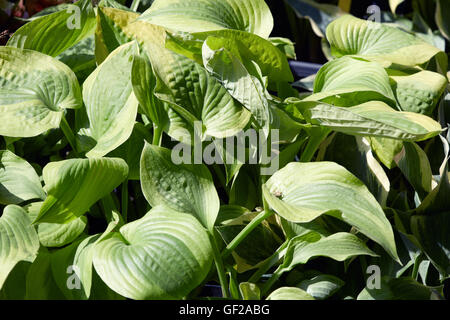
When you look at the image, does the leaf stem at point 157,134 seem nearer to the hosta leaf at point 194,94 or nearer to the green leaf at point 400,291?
the hosta leaf at point 194,94

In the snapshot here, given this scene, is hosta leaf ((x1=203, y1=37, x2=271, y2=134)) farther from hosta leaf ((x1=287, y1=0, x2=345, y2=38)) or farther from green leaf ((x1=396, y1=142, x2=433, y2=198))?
hosta leaf ((x1=287, y1=0, x2=345, y2=38))

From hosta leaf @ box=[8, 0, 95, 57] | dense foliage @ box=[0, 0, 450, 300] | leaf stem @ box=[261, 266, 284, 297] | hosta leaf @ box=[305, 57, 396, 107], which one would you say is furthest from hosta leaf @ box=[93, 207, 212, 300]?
hosta leaf @ box=[8, 0, 95, 57]

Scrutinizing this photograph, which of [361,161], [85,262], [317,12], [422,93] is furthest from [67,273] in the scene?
[317,12]

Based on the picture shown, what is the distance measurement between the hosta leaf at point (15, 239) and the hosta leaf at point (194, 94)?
19cm

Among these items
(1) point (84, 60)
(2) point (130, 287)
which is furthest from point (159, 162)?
(1) point (84, 60)

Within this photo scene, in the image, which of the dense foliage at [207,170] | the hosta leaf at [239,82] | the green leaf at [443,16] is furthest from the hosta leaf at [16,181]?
the green leaf at [443,16]

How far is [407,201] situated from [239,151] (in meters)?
0.24

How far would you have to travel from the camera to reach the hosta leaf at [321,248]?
0.57m

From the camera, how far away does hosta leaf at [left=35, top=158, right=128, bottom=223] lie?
57cm

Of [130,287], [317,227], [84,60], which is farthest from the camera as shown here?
[84,60]

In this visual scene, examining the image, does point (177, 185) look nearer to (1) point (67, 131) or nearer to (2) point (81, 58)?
(1) point (67, 131)

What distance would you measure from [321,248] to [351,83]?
0.76ft

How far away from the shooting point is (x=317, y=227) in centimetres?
63
